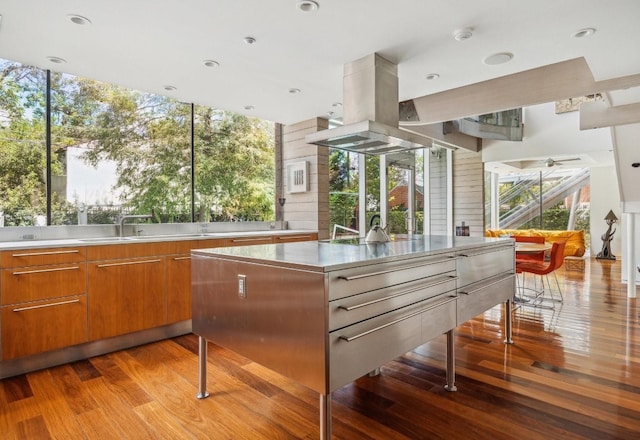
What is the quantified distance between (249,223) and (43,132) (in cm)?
235

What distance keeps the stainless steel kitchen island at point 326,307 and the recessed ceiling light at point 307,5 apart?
61.1 inches

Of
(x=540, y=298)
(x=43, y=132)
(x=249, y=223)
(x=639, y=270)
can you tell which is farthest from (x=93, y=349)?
(x=639, y=270)

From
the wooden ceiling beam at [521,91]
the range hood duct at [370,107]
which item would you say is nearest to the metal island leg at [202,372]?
the range hood duct at [370,107]

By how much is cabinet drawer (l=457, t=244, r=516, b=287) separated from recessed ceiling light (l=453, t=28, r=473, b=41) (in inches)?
60.8

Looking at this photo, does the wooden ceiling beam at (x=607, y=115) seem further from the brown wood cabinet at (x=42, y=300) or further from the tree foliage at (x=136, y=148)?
the brown wood cabinet at (x=42, y=300)

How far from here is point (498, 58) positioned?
3.02m

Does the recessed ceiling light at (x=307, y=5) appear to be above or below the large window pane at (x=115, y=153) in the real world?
above

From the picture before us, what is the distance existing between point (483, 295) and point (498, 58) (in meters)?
1.98

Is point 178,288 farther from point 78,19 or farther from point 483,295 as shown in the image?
point 483,295

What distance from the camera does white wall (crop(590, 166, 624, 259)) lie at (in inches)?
334

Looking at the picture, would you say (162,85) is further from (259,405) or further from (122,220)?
(259,405)

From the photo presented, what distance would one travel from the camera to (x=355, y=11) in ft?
7.61

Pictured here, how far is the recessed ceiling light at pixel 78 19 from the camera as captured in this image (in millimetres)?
2314

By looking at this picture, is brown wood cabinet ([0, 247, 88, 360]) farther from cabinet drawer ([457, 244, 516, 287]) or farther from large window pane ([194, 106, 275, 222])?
cabinet drawer ([457, 244, 516, 287])
